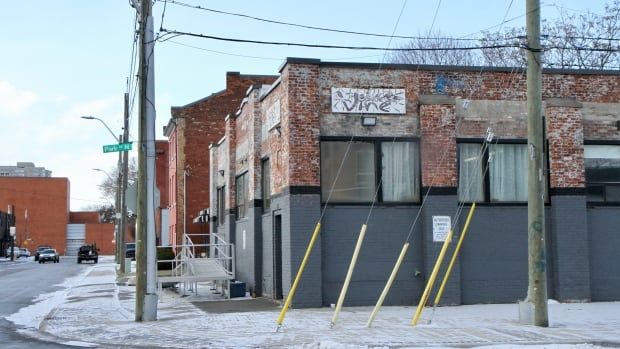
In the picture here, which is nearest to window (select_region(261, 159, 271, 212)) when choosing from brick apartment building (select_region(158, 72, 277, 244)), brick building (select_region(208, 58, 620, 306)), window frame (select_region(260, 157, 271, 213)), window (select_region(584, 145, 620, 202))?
window frame (select_region(260, 157, 271, 213))

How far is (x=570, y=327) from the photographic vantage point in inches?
523

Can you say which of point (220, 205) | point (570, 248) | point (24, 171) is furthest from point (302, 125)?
point (24, 171)

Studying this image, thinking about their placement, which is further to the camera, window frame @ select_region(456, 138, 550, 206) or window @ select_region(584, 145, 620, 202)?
window @ select_region(584, 145, 620, 202)

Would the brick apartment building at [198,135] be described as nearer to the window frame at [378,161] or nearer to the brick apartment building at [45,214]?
the window frame at [378,161]

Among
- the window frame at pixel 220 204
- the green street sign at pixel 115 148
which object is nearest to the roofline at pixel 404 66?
the green street sign at pixel 115 148

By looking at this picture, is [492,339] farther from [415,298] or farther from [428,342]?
[415,298]

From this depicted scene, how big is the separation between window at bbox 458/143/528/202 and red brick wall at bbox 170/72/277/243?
24669 millimetres

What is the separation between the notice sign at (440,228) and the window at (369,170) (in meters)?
0.85

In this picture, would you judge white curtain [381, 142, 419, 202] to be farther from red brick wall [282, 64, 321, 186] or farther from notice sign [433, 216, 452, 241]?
red brick wall [282, 64, 321, 186]

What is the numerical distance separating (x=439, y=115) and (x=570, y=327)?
6520mm

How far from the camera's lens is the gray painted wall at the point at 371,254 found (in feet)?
57.5

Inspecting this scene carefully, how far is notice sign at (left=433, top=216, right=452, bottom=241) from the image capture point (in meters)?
17.5

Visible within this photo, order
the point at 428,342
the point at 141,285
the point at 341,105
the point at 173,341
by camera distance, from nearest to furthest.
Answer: the point at 428,342, the point at 173,341, the point at 141,285, the point at 341,105

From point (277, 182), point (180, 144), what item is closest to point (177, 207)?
point (180, 144)
